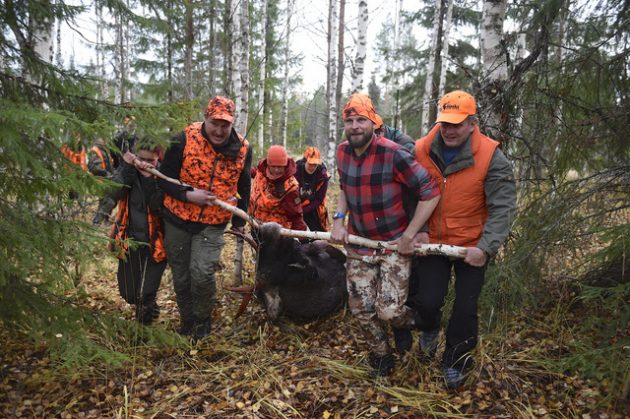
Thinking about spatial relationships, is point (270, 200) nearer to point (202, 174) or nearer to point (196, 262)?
point (202, 174)

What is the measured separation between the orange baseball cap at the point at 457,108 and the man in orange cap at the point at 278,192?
248 centimetres

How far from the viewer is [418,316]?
3.80 meters

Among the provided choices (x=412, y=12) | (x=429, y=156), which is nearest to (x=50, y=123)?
(x=429, y=156)

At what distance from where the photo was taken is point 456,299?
3461 millimetres

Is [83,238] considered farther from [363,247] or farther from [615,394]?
[615,394]

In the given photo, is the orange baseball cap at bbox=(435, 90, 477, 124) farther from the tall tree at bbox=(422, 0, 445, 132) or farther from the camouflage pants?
the tall tree at bbox=(422, 0, 445, 132)

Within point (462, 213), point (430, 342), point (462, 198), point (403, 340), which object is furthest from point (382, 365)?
point (462, 198)

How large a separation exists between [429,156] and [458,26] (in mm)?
15990

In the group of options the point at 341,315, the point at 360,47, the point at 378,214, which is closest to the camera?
the point at 378,214

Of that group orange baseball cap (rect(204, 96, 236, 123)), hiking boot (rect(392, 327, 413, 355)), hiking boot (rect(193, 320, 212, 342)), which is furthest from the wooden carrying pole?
hiking boot (rect(193, 320, 212, 342))

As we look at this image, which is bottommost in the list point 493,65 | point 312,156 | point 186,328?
point 186,328

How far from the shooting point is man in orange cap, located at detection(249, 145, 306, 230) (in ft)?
17.6

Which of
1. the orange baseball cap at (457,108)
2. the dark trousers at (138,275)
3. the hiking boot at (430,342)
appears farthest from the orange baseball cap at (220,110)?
the hiking boot at (430,342)

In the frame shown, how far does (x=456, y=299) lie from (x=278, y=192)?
276 cm
